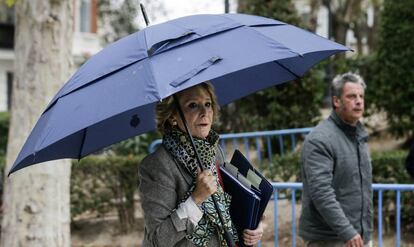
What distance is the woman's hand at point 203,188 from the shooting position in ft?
8.93

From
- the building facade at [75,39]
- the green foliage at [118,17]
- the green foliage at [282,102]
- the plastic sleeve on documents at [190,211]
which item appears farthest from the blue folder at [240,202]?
the building facade at [75,39]

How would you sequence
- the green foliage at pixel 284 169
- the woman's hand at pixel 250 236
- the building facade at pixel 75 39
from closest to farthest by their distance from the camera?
the woman's hand at pixel 250 236, the green foliage at pixel 284 169, the building facade at pixel 75 39

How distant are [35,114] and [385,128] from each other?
23.5 feet

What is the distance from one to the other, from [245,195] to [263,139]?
607cm

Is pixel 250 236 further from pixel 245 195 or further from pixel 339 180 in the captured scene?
pixel 339 180

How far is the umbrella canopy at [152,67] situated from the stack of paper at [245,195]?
49 cm

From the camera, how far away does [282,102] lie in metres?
9.45

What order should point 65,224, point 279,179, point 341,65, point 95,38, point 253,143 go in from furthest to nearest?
1. point 95,38
2. point 341,65
3. point 253,143
4. point 279,179
5. point 65,224

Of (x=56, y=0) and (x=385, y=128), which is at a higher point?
(x=56, y=0)

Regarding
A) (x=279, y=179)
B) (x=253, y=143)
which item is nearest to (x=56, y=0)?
(x=279, y=179)

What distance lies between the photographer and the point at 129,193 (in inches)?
309

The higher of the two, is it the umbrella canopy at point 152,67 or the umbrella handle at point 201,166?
the umbrella canopy at point 152,67

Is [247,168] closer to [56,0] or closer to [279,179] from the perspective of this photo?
[56,0]

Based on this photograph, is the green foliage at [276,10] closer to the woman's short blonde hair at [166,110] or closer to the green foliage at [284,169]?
the green foliage at [284,169]
